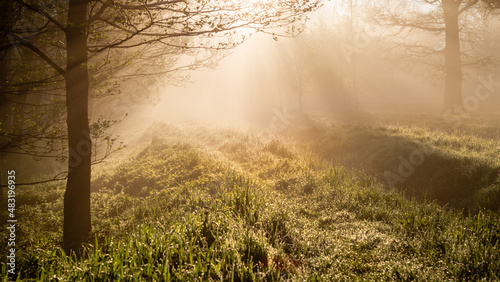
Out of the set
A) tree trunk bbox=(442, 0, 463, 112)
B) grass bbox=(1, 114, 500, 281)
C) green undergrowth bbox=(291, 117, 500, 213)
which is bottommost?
grass bbox=(1, 114, 500, 281)

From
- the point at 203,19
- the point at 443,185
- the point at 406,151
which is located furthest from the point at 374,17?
the point at 203,19

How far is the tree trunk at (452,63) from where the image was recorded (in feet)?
60.1

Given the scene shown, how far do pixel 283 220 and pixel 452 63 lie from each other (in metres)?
20.8

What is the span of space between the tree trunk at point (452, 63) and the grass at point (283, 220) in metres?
9.82

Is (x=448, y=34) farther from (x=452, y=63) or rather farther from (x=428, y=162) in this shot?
(x=428, y=162)

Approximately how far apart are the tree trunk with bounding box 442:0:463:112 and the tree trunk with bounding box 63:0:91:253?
2192cm

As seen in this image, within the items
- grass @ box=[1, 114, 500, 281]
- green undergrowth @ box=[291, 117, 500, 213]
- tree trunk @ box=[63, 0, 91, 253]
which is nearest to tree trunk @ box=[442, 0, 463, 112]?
green undergrowth @ box=[291, 117, 500, 213]

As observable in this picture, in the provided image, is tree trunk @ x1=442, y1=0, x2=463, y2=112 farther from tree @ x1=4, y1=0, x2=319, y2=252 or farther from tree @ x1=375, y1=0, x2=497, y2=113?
tree @ x1=4, y1=0, x2=319, y2=252

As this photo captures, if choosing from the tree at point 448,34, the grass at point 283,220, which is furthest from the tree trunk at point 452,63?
the grass at point 283,220

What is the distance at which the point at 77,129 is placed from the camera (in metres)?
5.04

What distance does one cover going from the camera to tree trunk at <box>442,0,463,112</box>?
18.3 m

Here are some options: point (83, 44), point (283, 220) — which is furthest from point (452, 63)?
point (83, 44)

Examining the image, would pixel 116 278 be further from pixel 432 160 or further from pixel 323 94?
pixel 323 94

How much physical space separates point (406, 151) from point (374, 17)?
13.8 metres
